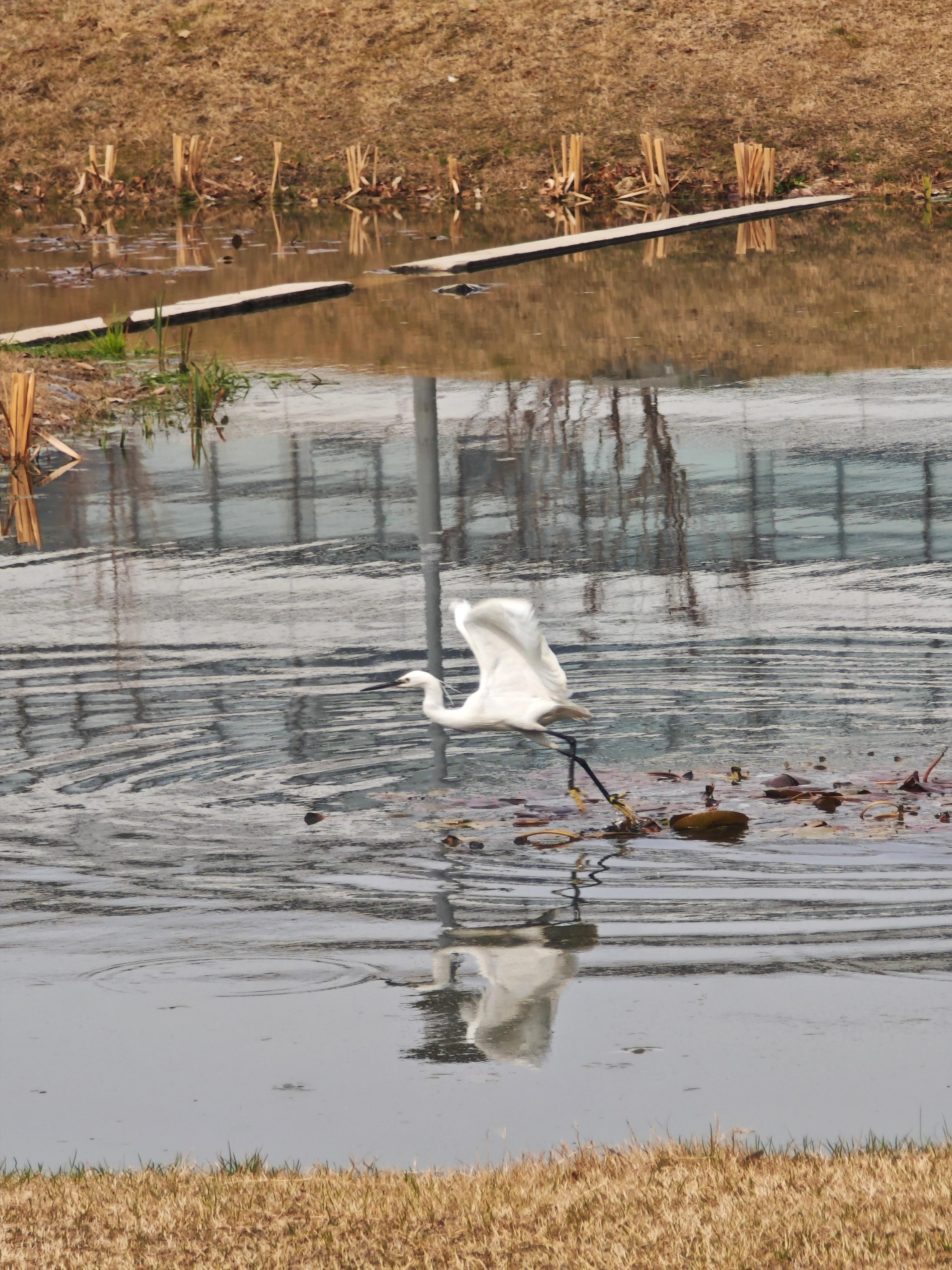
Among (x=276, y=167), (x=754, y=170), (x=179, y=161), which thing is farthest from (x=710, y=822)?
(x=276, y=167)

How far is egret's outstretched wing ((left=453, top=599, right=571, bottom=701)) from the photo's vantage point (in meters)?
8.62

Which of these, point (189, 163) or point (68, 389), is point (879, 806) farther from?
point (189, 163)

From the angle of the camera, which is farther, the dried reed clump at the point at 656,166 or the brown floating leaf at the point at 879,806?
the dried reed clump at the point at 656,166

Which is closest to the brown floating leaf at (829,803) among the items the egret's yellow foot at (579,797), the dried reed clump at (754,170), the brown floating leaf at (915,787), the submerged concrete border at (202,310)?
the brown floating leaf at (915,787)

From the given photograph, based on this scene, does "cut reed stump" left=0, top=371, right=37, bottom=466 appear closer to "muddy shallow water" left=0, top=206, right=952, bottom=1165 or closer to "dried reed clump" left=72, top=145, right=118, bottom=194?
"muddy shallow water" left=0, top=206, right=952, bottom=1165

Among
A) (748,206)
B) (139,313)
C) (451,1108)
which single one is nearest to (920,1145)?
(451,1108)

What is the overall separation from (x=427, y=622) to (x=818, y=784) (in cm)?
317

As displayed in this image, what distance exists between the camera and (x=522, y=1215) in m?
5.19

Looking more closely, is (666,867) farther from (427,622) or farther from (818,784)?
(427,622)

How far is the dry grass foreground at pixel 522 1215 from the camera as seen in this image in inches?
197

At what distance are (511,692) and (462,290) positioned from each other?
63.3ft

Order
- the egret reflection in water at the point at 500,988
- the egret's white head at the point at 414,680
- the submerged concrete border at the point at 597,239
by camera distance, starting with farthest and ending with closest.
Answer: the submerged concrete border at the point at 597,239 < the egret's white head at the point at 414,680 < the egret reflection in water at the point at 500,988

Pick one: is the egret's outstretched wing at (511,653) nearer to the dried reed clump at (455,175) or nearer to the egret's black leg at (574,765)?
the egret's black leg at (574,765)

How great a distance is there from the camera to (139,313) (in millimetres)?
24922
